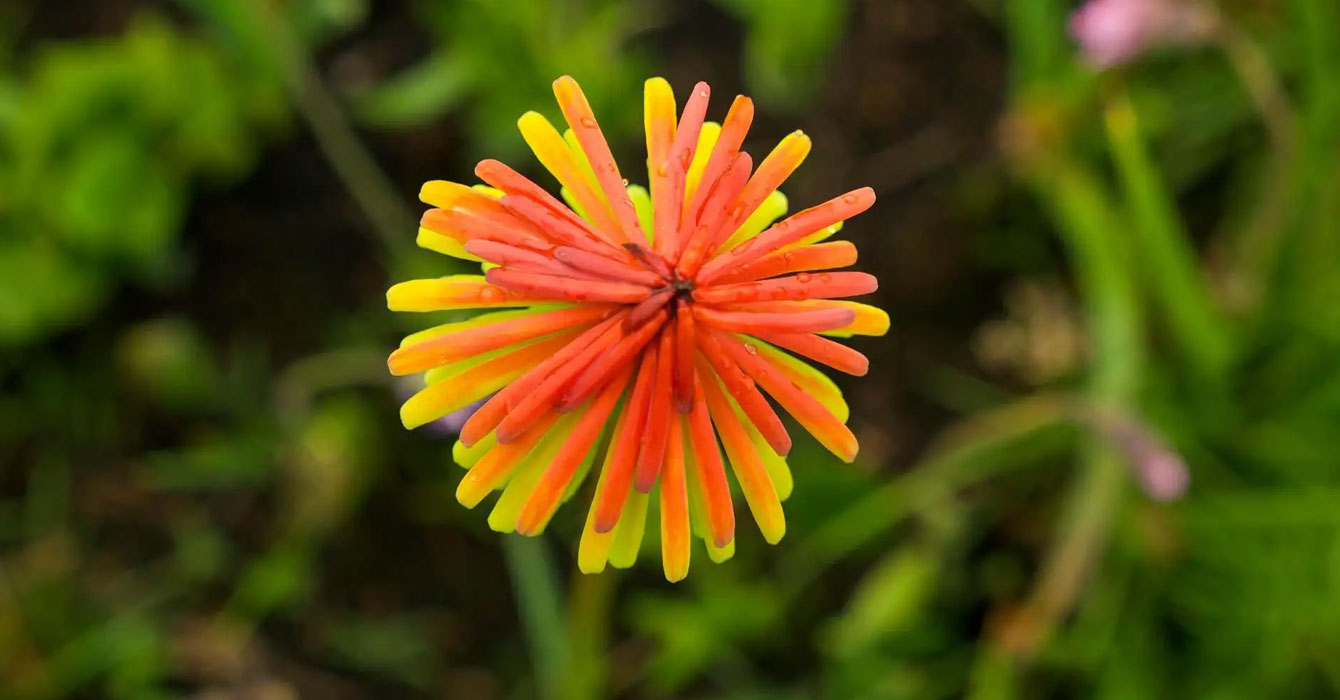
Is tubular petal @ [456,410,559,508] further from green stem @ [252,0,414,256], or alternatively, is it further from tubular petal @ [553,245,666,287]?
green stem @ [252,0,414,256]

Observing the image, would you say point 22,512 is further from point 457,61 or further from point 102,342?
point 457,61

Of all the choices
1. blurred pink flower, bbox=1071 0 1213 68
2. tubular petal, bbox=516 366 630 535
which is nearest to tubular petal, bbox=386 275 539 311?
tubular petal, bbox=516 366 630 535

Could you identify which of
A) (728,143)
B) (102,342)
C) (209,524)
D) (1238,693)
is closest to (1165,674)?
(1238,693)

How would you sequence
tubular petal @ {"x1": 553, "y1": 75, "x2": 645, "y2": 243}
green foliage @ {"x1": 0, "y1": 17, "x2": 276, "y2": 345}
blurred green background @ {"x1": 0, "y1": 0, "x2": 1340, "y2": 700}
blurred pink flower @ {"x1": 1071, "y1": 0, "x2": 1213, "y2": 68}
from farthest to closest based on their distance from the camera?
green foliage @ {"x1": 0, "y1": 17, "x2": 276, "y2": 345}, blurred green background @ {"x1": 0, "y1": 0, "x2": 1340, "y2": 700}, blurred pink flower @ {"x1": 1071, "y1": 0, "x2": 1213, "y2": 68}, tubular petal @ {"x1": 553, "y1": 75, "x2": 645, "y2": 243}

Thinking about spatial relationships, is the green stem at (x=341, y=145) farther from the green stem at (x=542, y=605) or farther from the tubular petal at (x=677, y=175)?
the tubular petal at (x=677, y=175)

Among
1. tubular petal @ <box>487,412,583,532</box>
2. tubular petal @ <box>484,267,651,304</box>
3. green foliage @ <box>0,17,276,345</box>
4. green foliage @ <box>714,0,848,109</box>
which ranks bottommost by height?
tubular petal @ <box>487,412,583,532</box>

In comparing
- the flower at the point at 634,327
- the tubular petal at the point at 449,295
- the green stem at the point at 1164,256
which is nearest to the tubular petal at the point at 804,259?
the flower at the point at 634,327
